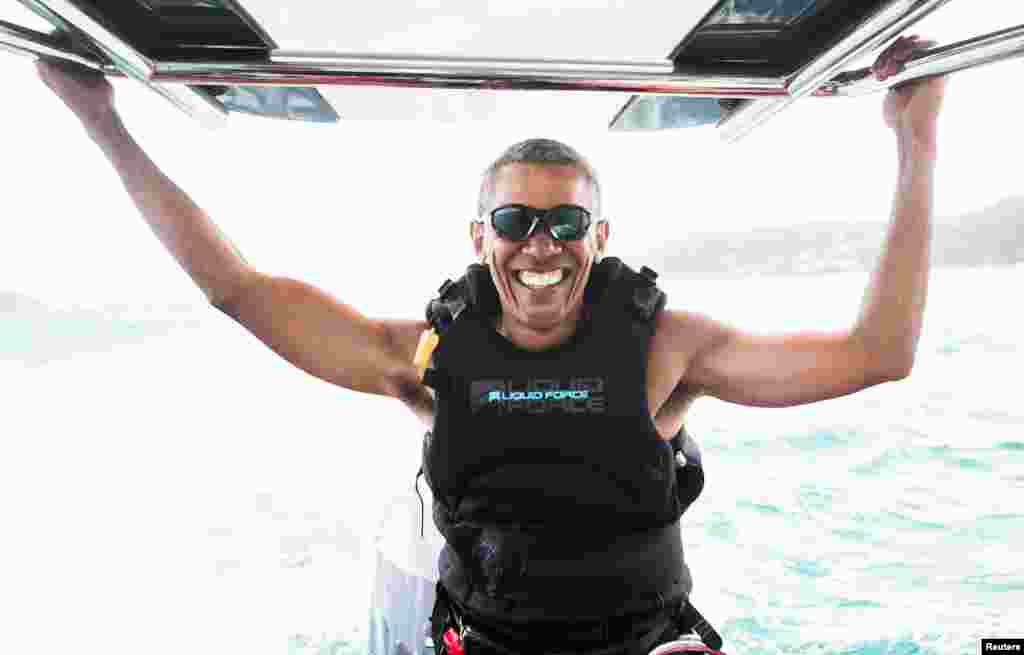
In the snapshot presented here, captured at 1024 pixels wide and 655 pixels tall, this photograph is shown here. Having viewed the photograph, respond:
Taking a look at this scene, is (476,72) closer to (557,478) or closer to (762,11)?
(762,11)

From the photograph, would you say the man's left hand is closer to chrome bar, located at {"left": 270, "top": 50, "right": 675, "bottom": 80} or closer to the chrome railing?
the chrome railing

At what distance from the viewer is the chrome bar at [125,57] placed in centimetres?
93

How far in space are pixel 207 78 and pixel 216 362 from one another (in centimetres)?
1440

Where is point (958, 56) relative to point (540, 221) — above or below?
above

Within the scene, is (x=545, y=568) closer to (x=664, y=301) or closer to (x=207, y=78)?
(x=664, y=301)

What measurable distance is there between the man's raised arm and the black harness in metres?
0.16

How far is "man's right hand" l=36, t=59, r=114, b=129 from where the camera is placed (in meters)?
1.21

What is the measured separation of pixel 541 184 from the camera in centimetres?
138

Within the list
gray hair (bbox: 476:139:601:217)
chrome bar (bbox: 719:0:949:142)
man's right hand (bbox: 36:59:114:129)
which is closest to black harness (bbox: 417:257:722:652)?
gray hair (bbox: 476:139:601:217)

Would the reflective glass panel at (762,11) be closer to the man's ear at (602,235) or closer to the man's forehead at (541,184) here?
the man's forehead at (541,184)

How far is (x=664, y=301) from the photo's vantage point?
4.83 ft

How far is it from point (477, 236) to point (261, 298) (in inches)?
20.5

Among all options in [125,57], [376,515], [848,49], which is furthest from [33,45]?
[376,515]

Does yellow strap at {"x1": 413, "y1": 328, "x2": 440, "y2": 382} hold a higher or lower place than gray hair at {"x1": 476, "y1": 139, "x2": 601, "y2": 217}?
lower
